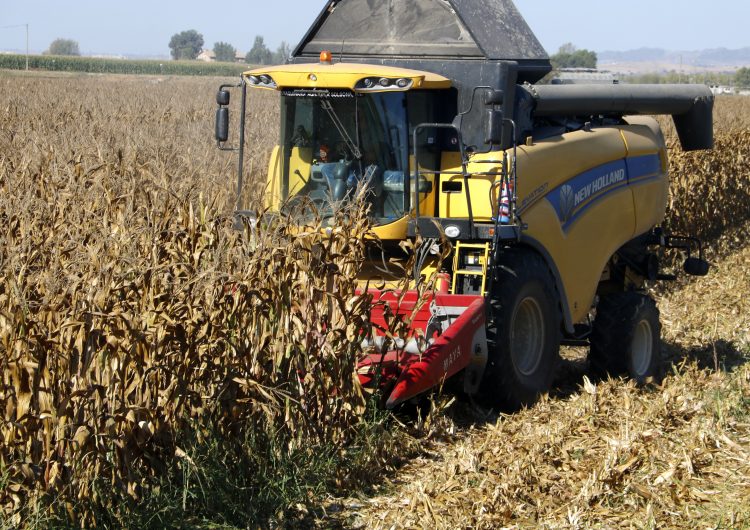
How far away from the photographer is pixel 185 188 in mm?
5805

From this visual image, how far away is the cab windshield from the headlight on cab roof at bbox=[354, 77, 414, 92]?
0.12 m

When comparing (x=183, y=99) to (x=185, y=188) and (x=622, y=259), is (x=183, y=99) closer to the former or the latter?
(x=622, y=259)

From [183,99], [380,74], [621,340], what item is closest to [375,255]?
[380,74]

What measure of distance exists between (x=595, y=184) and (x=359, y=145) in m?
2.10

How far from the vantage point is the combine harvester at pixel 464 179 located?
623 cm

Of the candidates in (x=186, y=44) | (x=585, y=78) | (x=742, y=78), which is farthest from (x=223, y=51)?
(x=585, y=78)

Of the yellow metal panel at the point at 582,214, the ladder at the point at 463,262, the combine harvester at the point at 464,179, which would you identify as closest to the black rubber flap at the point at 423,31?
the combine harvester at the point at 464,179

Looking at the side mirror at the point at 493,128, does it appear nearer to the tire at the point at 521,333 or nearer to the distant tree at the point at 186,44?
the tire at the point at 521,333

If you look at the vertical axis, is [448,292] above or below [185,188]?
below

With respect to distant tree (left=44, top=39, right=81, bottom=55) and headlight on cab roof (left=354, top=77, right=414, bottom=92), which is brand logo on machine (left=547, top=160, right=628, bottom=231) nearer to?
headlight on cab roof (left=354, top=77, right=414, bottom=92)

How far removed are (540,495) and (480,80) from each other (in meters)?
2.94

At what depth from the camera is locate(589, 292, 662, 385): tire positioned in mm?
7684

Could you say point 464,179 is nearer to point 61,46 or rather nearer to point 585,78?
point 585,78

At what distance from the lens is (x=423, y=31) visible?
7.25 metres
